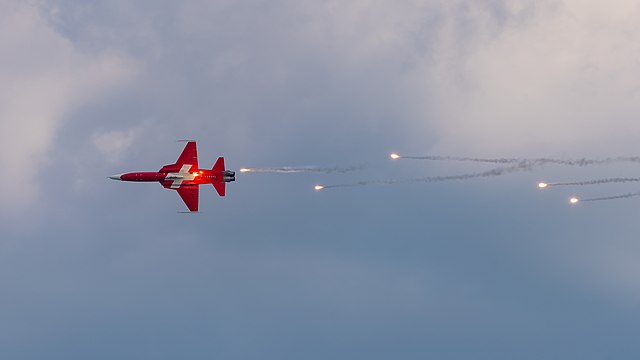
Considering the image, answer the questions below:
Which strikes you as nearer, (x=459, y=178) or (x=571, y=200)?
(x=571, y=200)

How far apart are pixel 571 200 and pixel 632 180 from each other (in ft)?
42.0

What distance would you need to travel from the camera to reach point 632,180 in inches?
6599

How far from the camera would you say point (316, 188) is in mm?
183875

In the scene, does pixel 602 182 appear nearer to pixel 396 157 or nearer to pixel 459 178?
pixel 459 178

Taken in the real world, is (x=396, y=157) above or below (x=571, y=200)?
above

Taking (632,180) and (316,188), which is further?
(316,188)

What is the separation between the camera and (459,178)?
17938cm

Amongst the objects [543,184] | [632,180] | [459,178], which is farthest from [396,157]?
[632,180]

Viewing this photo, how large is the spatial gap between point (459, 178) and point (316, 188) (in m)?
27.9

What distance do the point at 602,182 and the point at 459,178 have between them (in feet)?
86.2

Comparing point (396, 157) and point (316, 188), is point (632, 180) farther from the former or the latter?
point (316, 188)

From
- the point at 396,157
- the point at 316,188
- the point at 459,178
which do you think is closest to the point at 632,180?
the point at 459,178

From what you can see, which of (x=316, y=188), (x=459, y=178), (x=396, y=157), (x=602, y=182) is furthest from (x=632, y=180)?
(x=316, y=188)

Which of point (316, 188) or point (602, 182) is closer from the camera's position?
point (602, 182)
